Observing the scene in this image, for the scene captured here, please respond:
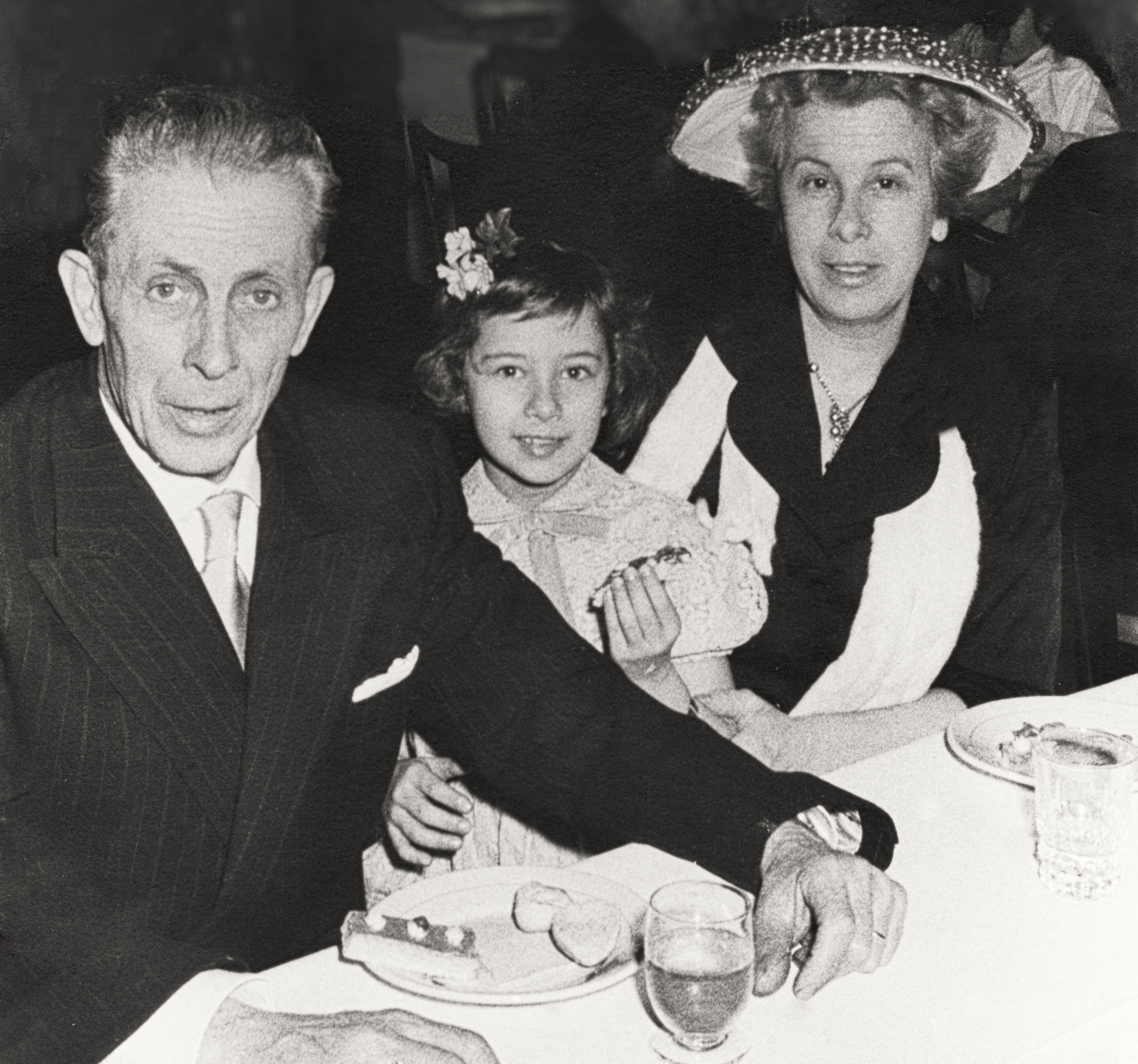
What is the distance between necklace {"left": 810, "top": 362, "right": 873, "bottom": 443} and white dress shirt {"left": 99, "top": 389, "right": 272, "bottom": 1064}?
969 mm

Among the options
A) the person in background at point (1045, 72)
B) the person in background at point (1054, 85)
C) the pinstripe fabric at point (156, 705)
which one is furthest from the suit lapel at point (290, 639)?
the person in background at point (1054, 85)

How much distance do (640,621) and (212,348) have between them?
0.79 meters

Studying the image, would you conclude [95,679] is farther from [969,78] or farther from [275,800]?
[969,78]

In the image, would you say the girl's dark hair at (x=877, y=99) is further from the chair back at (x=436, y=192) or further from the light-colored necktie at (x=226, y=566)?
the light-colored necktie at (x=226, y=566)

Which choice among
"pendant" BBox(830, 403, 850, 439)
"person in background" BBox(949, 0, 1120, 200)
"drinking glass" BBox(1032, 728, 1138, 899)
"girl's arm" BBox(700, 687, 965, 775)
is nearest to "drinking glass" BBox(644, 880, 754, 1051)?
"drinking glass" BBox(1032, 728, 1138, 899)

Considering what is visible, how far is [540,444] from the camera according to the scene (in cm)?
197

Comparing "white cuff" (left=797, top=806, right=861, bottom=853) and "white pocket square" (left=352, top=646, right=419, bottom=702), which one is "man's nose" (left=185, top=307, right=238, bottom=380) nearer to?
"white pocket square" (left=352, top=646, right=419, bottom=702)

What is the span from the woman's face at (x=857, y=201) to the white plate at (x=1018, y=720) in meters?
0.68

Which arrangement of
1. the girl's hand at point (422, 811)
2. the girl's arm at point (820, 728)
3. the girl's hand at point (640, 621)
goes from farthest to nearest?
the girl's arm at point (820, 728) → the girl's hand at point (640, 621) → the girl's hand at point (422, 811)

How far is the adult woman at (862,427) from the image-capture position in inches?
79.0

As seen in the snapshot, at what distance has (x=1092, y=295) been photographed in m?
2.36

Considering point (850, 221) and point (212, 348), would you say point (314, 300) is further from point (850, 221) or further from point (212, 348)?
point (850, 221)

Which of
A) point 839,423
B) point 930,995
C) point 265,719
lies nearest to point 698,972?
point 930,995

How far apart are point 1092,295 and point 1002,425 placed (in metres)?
0.33
